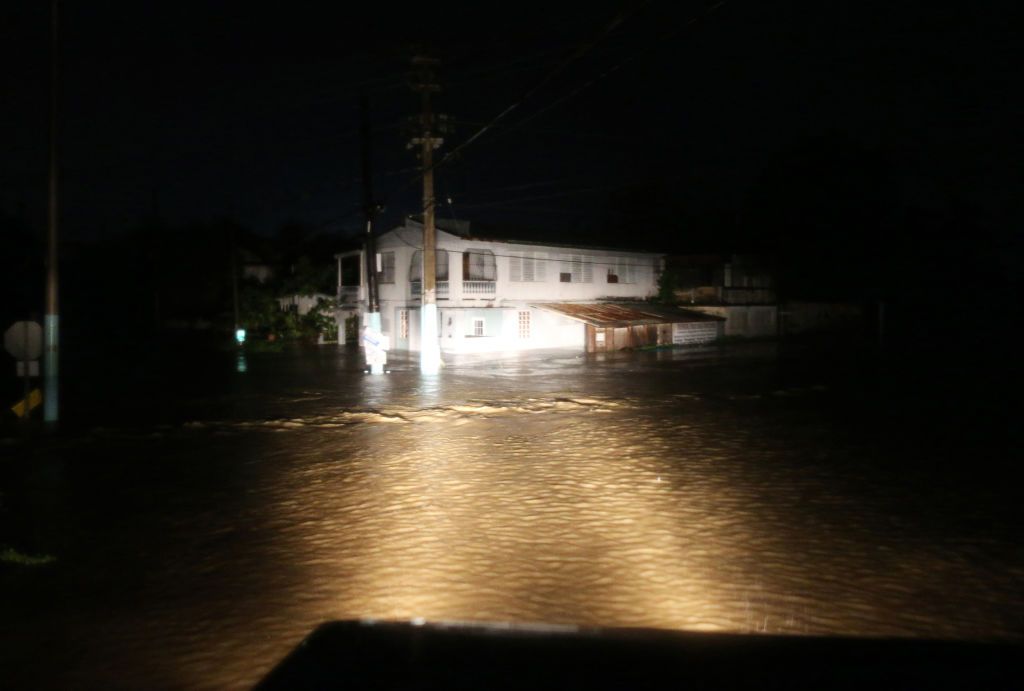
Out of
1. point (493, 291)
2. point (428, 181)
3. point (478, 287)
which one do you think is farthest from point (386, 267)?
point (428, 181)

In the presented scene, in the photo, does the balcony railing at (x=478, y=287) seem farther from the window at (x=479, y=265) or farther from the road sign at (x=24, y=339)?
the road sign at (x=24, y=339)

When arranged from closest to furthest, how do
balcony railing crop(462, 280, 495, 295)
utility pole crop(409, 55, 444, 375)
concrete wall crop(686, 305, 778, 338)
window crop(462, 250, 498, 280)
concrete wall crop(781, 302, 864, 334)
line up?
utility pole crop(409, 55, 444, 375)
balcony railing crop(462, 280, 495, 295)
window crop(462, 250, 498, 280)
concrete wall crop(686, 305, 778, 338)
concrete wall crop(781, 302, 864, 334)

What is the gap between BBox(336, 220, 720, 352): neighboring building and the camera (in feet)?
124

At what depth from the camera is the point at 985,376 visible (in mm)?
24797

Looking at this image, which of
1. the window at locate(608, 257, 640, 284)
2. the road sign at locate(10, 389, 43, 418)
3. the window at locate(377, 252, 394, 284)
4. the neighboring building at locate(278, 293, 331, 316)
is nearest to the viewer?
the road sign at locate(10, 389, 43, 418)

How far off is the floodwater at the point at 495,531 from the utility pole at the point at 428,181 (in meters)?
10.4

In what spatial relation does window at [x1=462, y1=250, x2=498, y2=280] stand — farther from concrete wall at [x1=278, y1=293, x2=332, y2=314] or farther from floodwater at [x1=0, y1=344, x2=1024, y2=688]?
floodwater at [x1=0, y1=344, x2=1024, y2=688]

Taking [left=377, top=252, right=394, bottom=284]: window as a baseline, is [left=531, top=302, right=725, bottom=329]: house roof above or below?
below

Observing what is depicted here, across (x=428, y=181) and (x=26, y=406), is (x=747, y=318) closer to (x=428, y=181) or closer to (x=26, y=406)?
(x=428, y=181)

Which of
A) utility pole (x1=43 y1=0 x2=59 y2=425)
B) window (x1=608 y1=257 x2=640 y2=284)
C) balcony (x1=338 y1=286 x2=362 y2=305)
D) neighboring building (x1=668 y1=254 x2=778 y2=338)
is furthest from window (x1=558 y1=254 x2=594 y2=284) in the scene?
utility pole (x1=43 y1=0 x2=59 y2=425)

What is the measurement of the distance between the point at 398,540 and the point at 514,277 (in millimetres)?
32366

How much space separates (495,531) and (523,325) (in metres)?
32.3

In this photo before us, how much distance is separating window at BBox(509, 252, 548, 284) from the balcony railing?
4.56ft

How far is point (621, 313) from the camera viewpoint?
40562mm
